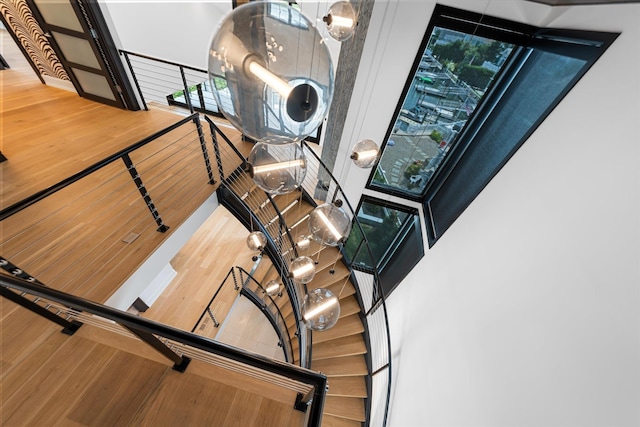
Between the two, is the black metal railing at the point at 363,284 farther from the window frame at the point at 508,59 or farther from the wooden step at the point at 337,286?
the window frame at the point at 508,59

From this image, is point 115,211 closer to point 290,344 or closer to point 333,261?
point 333,261

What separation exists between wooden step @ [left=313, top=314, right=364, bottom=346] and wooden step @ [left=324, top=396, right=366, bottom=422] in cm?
72

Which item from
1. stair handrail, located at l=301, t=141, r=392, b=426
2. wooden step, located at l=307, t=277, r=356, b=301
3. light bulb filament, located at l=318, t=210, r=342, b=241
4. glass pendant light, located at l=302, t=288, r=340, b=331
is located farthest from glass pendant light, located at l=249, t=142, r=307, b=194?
wooden step, located at l=307, t=277, r=356, b=301

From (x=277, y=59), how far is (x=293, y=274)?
5.30 feet

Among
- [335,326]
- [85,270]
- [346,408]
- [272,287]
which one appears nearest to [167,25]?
[85,270]

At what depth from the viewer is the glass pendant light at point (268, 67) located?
18.8 inches

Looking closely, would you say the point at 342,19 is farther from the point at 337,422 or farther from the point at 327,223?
the point at 337,422

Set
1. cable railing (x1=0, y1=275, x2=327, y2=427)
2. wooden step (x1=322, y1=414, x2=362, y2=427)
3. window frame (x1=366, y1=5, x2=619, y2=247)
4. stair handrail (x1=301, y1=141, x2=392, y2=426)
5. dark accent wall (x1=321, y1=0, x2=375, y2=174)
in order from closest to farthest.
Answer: cable railing (x1=0, y1=275, x2=327, y2=427), window frame (x1=366, y1=5, x2=619, y2=247), dark accent wall (x1=321, y1=0, x2=375, y2=174), wooden step (x1=322, y1=414, x2=362, y2=427), stair handrail (x1=301, y1=141, x2=392, y2=426)

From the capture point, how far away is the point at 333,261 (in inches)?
156

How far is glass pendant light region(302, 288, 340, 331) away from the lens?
1.83 meters

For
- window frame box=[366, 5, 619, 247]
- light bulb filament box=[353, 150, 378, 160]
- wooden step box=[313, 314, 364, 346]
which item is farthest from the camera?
wooden step box=[313, 314, 364, 346]

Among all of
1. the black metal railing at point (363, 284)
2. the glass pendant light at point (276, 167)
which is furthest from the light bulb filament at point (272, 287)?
the glass pendant light at point (276, 167)

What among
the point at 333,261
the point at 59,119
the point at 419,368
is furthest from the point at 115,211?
the point at 419,368

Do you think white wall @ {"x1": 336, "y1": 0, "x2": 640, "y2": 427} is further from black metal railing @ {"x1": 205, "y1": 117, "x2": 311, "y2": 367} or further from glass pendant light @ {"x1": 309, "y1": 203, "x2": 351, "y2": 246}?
black metal railing @ {"x1": 205, "y1": 117, "x2": 311, "y2": 367}
